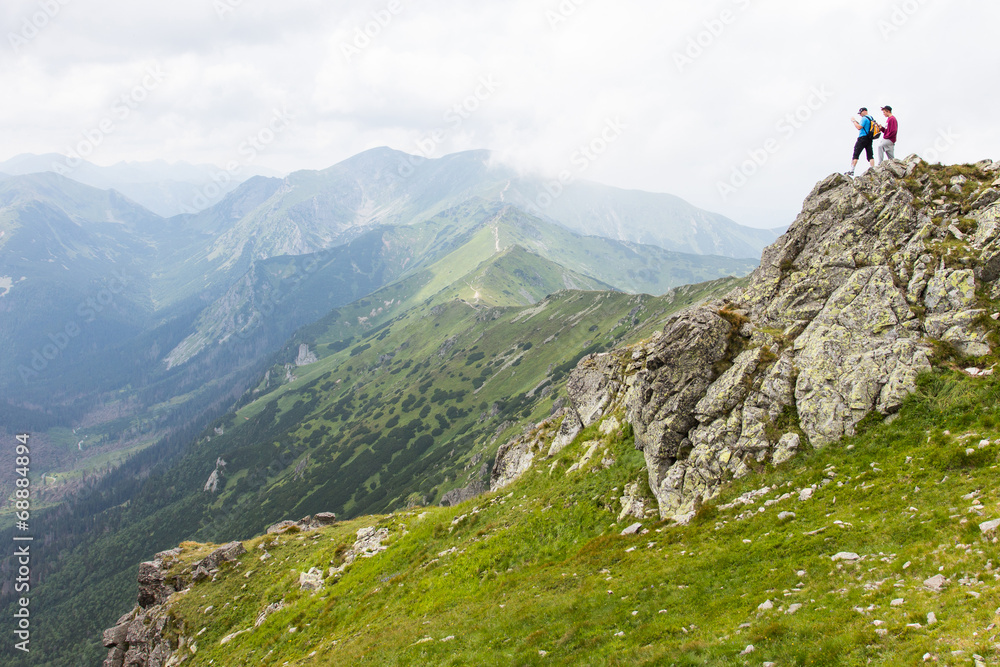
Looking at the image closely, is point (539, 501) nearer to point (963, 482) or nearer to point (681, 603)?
point (681, 603)

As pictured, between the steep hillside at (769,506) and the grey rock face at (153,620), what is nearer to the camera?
the steep hillside at (769,506)

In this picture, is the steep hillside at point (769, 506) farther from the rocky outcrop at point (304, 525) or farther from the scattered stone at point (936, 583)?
the rocky outcrop at point (304, 525)

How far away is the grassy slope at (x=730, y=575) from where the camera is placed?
1407cm

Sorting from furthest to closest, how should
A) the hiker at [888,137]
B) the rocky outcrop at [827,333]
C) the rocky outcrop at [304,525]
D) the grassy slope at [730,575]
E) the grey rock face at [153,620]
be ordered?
the rocky outcrop at [304,525] < the grey rock face at [153,620] < the hiker at [888,137] < the rocky outcrop at [827,333] < the grassy slope at [730,575]

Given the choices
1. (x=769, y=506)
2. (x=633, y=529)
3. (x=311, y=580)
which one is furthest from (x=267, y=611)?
(x=769, y=506)

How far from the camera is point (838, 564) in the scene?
17.4 metres

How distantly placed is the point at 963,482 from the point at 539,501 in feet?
80.9

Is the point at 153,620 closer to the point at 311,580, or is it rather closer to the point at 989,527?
the point at 311,580

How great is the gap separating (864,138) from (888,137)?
5.17ft

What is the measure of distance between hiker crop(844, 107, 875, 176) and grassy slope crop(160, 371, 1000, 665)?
23.7 m

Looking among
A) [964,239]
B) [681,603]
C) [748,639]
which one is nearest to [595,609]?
[681,603]

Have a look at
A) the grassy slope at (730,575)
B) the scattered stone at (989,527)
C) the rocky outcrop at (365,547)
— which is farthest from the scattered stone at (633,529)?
the rocky outcrop at (365,547)

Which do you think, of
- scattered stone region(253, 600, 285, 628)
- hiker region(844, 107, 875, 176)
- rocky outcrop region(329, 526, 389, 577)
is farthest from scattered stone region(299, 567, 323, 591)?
hiker region(844, 107, 875, 176)

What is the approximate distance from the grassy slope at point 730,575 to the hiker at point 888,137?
2417cm
